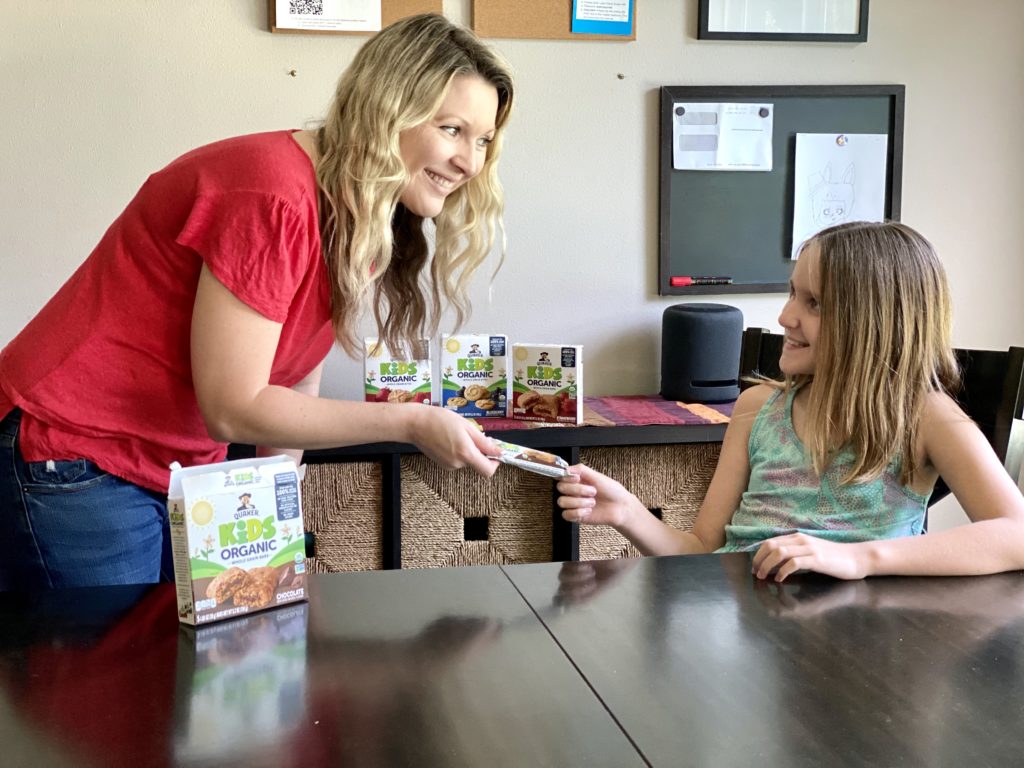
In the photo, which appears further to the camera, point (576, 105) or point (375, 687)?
point (576, 105)

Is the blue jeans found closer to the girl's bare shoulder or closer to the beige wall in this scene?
the girl's bare shoulder

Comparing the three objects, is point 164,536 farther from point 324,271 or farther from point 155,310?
point 324,271

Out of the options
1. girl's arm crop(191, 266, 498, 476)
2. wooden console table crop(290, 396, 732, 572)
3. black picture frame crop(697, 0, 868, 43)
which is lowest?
wooden console table crop(290, 396, 732, 572)

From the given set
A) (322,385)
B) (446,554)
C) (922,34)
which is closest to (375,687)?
(446,554)

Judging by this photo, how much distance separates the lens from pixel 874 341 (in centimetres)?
154

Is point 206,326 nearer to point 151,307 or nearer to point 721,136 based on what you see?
point 151,307

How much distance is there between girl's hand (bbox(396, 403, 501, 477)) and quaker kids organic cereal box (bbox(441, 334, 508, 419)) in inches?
38.5

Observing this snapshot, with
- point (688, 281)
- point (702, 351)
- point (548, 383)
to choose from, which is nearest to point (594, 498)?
point (548, 383)

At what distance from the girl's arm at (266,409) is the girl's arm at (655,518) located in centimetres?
18

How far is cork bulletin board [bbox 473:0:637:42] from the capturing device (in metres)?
2.54

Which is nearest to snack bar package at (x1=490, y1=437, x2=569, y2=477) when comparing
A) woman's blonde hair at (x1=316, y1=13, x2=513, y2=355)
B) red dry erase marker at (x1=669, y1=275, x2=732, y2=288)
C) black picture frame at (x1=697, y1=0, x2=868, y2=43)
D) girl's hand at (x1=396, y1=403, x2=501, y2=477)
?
girl's hand at (x1=396, y1=403, x2=501, y2=477)

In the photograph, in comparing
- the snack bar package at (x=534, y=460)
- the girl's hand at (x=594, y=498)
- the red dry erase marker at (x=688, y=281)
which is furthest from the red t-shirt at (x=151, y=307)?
the red dry erase marker at (x=688, y=281)

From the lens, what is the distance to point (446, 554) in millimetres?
2348

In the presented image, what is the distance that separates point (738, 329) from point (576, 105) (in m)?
0.68
